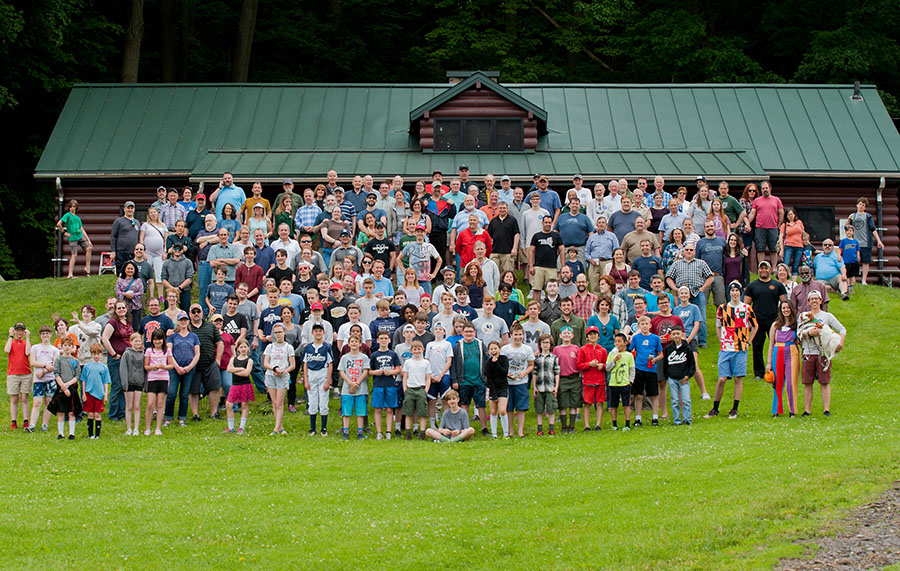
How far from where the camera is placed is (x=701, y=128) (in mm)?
29219

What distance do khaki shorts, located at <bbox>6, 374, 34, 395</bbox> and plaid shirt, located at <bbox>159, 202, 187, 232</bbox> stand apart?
5.60 metres

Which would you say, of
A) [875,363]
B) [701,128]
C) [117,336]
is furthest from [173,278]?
[701,128]

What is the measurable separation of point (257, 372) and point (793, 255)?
1108 centimetres

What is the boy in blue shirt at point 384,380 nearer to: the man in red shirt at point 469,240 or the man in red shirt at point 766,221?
the man in red shirt at point 469,240

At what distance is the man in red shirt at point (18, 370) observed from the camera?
16.4 meters

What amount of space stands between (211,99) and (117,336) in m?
14.9

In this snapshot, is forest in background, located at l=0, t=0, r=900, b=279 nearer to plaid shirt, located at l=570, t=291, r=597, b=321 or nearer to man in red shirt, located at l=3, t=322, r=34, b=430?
man in red shirt, located at l=3, t=322, r=34, b=430

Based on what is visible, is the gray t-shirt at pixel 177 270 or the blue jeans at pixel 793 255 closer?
the gray t-shirt at pixel 177 270

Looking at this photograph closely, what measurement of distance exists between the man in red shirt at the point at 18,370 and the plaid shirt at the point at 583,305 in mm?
8598

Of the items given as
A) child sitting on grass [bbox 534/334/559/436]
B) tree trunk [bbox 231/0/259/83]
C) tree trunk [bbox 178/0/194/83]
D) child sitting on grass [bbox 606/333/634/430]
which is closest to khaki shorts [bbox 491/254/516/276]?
child sitting on grass [bbox 534/334/559/436]

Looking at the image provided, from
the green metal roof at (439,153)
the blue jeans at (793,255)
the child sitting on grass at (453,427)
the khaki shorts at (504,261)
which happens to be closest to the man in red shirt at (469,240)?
the khaki shorts at (504,261)

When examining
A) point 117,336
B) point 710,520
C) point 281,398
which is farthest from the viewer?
point 117,336

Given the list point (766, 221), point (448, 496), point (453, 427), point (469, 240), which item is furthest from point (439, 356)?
point (766, 221)

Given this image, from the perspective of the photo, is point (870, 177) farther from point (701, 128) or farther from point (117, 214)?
point (117, 214)
